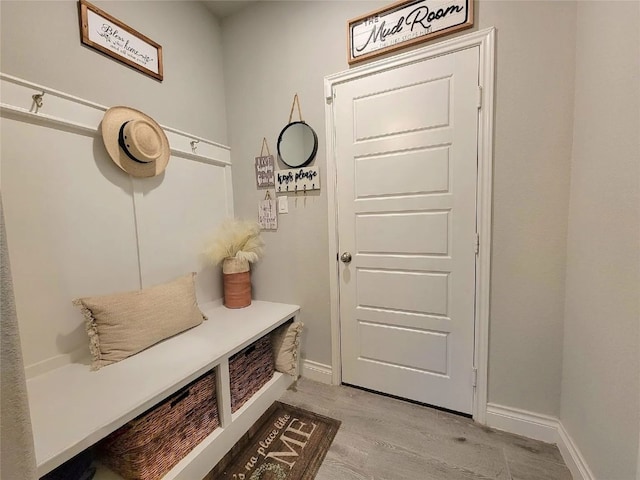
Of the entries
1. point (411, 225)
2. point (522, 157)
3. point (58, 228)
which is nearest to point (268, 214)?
point (411, 225)

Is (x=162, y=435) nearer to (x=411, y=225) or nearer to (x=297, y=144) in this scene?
(x=411, y=225)

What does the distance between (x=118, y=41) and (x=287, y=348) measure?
2073 mm

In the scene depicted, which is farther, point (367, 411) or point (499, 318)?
point (367, 411)

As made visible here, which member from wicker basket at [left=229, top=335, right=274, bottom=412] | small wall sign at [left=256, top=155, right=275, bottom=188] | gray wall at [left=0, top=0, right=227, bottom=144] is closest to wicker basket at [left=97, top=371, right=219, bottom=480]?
wicker basket at [left=229, top=335, right=274, bottom=412]

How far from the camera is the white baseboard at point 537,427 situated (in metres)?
1.20

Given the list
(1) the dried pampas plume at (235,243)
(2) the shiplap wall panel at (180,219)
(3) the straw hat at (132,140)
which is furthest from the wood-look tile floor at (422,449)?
(3) the straw hat at (132,140)

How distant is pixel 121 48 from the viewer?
4.72 feet

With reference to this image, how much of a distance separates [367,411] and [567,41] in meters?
2.21

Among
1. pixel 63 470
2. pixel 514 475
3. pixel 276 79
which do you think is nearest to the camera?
pixel 63 470

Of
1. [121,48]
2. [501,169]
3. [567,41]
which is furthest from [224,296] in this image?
[567,41]

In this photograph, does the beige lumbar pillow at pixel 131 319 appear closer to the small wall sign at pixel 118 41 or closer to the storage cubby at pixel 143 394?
the storage cubby at pixel 143 394

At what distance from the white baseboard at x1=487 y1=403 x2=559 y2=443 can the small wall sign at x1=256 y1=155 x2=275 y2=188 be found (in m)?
2.00

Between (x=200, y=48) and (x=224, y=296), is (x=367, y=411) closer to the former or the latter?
(x=224, y=296)

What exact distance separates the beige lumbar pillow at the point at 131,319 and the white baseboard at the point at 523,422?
181cm
